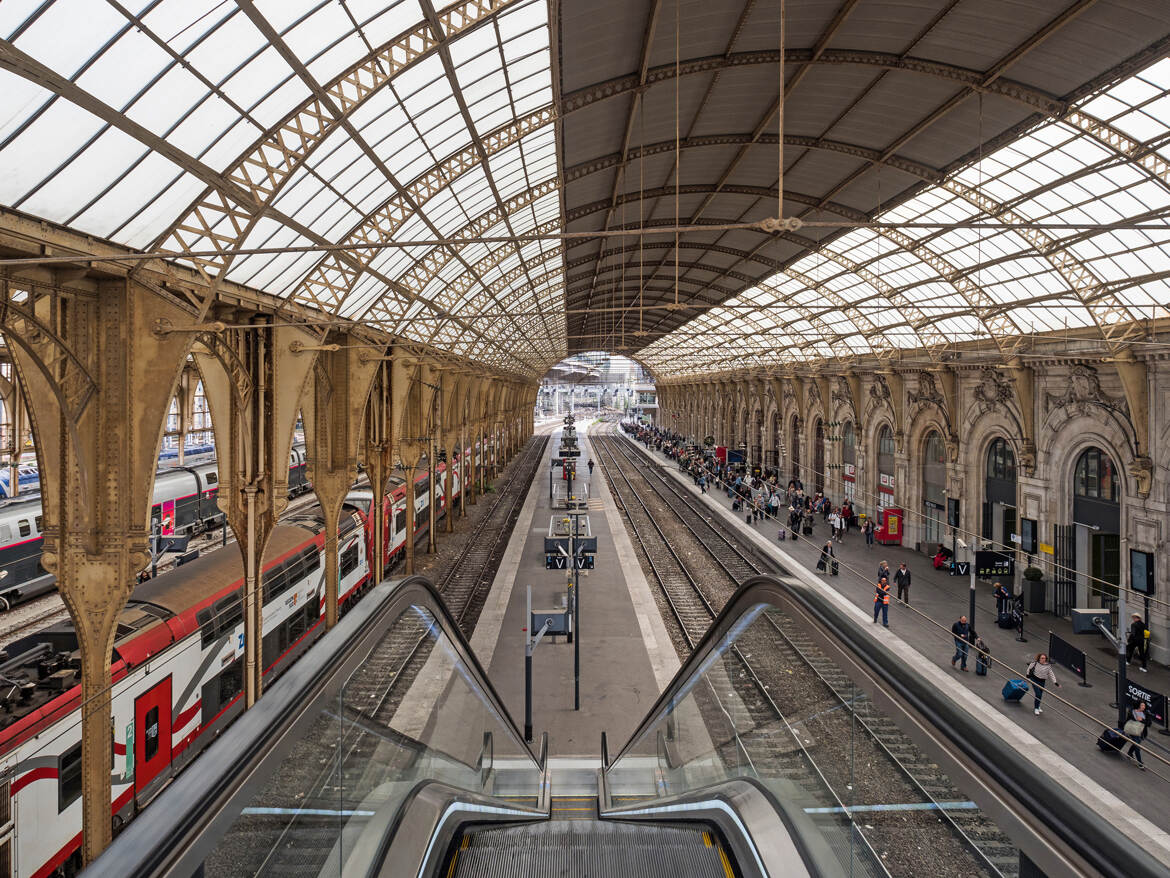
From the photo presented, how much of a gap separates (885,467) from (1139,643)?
17.9 meters

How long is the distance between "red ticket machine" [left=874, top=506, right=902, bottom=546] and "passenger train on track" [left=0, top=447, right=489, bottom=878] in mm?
24629

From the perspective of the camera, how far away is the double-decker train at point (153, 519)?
2084 cm

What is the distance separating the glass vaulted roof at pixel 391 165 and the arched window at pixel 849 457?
32.6 ft

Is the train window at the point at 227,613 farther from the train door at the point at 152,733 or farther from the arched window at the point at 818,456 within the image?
the arched window at the point at 818,456

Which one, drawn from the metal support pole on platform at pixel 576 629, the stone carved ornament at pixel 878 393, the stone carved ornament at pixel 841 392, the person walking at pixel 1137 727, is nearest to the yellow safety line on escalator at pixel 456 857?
the metal support pole on platform at pixel 576 629

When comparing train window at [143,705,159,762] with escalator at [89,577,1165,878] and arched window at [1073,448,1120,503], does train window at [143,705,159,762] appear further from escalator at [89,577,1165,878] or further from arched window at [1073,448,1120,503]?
arched window at [1073,448,1120,503]

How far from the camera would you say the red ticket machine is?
31.6 meters

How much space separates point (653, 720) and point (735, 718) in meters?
3.47

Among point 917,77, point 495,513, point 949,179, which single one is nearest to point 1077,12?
point 917,77

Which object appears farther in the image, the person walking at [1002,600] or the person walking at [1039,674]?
the person walking at [1002,600]

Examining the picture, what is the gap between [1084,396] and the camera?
2166cm

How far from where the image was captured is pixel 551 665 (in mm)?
18672

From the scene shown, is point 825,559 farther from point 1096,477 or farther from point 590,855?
point 590,855

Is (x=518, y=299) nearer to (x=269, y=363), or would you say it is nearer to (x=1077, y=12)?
(x=269, y=363)
